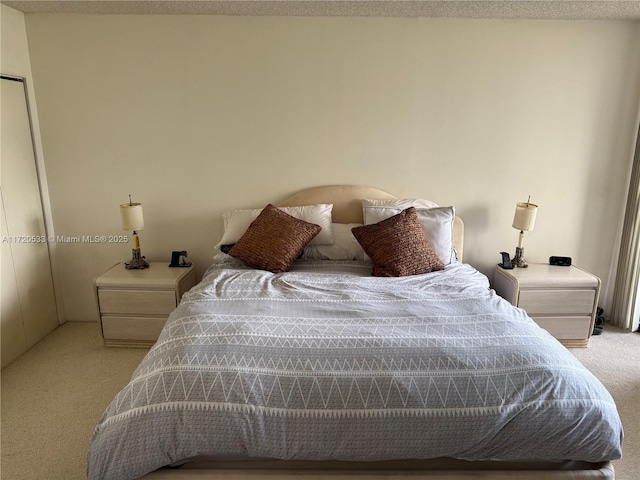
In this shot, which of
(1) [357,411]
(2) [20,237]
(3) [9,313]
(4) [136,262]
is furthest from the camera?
(4) [136,262]

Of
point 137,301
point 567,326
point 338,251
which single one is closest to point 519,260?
point 567,326

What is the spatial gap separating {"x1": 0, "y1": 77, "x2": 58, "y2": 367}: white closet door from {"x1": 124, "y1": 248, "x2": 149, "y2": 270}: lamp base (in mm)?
653

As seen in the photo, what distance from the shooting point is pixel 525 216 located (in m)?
3.06

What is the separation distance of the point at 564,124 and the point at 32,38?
3849 millimetres

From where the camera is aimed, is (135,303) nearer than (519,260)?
Yes

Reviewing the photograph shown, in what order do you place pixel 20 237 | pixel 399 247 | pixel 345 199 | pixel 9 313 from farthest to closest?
pixel 345 199, pixel 20 237, pixel 9 313, pixel 399 247

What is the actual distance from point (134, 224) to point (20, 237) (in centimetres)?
76

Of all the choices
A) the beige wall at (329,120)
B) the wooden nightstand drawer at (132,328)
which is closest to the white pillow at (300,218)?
the beige wall at (329,120)

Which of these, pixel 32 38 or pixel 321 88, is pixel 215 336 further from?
pixel 32 38

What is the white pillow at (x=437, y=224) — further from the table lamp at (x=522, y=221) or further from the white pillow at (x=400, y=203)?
the table lamp at (x=522, y=221)

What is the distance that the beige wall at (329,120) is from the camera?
10.1 ft

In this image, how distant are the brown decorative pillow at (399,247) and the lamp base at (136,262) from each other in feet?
5.19

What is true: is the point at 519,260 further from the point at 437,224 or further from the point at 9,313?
the point at 9,313

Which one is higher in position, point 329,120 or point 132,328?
point 329,120
